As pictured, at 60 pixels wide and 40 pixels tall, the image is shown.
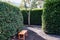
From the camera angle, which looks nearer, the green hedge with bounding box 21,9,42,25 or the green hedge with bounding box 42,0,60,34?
the green hedge with bounding box 42,0,60,34

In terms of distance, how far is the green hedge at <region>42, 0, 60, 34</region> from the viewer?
964cm

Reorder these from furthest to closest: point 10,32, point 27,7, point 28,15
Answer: point 27,7 < point 28,15 < point 10,32

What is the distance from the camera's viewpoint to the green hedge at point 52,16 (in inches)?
380

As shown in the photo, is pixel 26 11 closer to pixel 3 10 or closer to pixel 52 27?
pixel 52 27

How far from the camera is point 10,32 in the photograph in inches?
247

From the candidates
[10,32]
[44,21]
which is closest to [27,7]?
[44,21]

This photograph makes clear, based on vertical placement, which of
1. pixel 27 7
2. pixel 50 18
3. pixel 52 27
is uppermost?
pixel 27 7

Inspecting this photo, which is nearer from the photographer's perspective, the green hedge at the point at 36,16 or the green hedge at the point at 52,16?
the green hedge at the point at 52,16

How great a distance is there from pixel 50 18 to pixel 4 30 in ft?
15.4

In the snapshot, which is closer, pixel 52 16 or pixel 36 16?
pixel 52 16

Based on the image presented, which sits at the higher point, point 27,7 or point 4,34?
point 27,7

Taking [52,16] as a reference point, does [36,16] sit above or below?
below

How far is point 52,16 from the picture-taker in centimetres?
967

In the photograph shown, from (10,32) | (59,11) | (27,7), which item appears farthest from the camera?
(27,7)
